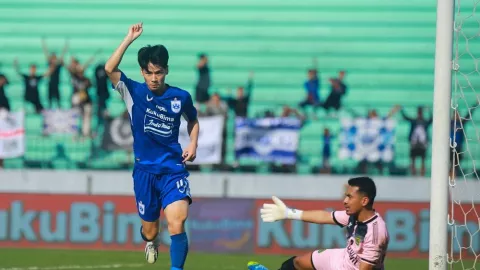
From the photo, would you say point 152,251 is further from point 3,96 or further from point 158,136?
point 3,96

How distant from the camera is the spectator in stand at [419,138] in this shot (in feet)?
52.2

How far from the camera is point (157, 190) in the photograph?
8.18 metres

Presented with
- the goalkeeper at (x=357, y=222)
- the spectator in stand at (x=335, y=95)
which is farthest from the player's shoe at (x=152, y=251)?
the spectator in stand at (x=335, y=95)

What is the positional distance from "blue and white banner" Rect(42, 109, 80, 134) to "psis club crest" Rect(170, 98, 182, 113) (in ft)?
26.2

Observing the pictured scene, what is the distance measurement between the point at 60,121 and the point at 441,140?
910 centimetres

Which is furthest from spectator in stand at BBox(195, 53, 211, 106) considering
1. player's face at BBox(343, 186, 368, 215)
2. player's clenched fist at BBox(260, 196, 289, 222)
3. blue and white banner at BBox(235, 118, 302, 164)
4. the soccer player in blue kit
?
player's clenched fist at BBox(260, 196, 289, 222)

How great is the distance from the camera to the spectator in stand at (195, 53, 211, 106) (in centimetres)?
1642

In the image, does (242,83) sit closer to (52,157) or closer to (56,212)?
(52,157)

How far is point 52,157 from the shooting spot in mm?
16328

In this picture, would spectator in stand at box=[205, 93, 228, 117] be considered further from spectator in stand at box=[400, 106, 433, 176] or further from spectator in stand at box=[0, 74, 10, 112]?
spectator in stand at box=[0, 74, 10, 112]

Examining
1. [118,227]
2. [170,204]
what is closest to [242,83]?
[118,227]

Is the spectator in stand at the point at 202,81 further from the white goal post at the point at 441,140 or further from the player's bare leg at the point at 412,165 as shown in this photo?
the white goal post at the point at 441,140

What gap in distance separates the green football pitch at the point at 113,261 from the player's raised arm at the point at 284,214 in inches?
144

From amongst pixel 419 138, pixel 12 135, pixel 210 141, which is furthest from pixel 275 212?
pixel 419 138
